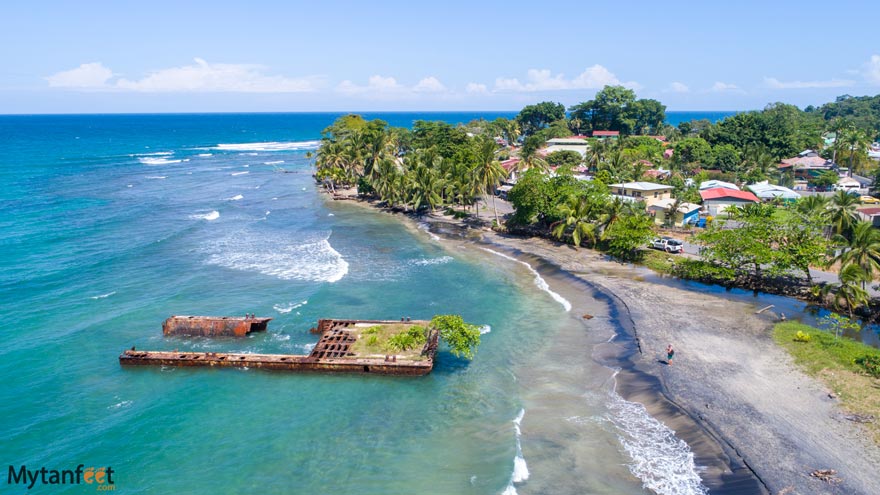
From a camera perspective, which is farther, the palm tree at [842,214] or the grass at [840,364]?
the palm tree at [842,214]

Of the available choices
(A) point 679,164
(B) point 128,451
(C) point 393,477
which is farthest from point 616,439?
(A) point 679,164

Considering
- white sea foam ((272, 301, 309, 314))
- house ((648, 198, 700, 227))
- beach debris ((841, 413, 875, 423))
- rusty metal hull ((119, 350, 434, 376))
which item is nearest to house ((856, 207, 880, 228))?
house ((648, 198, 700, 227))

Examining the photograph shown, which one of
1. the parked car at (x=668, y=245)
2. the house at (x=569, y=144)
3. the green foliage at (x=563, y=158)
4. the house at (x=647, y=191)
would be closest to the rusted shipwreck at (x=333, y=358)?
the parked car at (x=668, y=245)

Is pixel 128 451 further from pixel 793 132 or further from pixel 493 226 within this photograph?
pixel 793 132

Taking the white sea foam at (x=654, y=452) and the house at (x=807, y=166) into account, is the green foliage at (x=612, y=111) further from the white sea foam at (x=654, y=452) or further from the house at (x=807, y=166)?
the white sea foam at (x=654, y=452)

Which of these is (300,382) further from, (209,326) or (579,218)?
(579,218)
